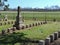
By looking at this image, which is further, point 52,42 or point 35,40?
point 35,40

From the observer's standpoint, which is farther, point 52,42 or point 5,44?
point 5,44

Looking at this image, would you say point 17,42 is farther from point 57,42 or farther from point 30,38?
point 57,42

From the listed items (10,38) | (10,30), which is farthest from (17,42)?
(10,30)

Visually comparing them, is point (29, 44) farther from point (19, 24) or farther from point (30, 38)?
point (19, 24)

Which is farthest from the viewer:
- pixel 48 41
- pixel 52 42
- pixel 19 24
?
pixel 19 24

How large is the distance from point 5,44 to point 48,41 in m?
3.62

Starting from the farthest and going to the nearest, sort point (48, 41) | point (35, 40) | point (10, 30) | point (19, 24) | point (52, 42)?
point (19, 24) → point (10, 30) → point (35, 40) → point (52, 42) → point (48, 41)

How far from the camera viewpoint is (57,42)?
13.4 meters

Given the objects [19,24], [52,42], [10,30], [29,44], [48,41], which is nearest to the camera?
[48,41]

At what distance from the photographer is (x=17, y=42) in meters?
15.0

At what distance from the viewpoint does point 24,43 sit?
14.7 metres

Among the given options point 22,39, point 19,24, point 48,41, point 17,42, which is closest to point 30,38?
point 22,39

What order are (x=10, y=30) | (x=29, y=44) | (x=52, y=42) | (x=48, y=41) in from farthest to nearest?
(x=10, y=30) < (x=29, y=44) < (x=52, y=42) < (x=48, y=41)

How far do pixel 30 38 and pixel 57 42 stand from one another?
3465 mm
